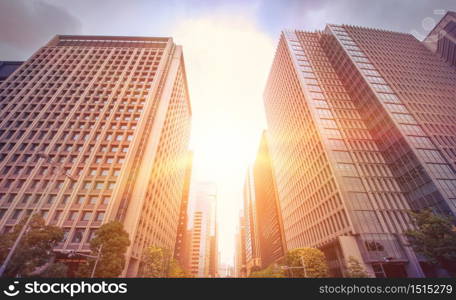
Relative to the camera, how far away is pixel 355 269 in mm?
32094

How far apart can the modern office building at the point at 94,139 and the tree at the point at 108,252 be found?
9.94 metres

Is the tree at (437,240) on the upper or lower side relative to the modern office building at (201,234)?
lower

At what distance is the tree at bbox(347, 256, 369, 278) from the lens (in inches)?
1216

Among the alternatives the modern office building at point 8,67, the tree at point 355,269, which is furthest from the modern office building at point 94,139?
the tree at point 355,269

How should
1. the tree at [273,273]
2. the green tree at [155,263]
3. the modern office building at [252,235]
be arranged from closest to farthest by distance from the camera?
the green tree at [155,263] < the tree at [273,273] < the modern office building at [252,235]

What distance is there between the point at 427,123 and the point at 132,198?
72.2m

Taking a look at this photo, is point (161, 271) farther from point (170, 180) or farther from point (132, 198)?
point (170, 180)

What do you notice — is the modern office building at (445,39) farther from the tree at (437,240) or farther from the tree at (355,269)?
the tree at (355,269)

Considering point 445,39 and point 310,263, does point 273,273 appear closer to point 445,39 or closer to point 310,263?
point 310,263

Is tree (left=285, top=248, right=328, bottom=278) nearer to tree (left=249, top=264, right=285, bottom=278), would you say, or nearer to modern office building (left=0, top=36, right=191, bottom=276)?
tree (left=249, top=264, right=285, bottom=278)

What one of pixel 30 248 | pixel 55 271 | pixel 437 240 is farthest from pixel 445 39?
pixel 30 248

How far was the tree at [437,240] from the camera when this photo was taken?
24891 millimetres

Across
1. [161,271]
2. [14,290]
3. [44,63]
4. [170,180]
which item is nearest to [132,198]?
[161,271]

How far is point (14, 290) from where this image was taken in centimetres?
599
